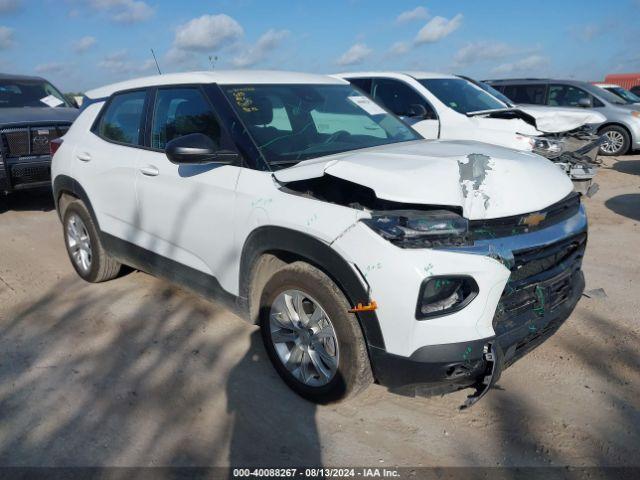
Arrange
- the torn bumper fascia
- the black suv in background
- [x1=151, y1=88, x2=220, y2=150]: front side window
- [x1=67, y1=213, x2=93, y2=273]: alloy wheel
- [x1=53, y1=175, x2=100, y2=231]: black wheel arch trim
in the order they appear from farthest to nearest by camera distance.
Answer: the black suv in background < [x1=67, y1=213, x2=93, y2=273]: alloy wheel < [x1=53, y1=175, x2=100, y2=231]: black wheel arch trim < [x1=151, y1=88, x2=220, y2=150]: front side window < the torn bumper fascia

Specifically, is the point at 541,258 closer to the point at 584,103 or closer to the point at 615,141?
the point at 584,103

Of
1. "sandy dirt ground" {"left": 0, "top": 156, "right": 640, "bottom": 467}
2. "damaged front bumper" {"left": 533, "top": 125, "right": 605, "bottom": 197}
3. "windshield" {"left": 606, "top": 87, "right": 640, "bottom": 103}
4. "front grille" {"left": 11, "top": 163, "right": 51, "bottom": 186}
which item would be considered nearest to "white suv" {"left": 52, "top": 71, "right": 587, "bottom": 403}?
"sandy dirt ground" {"left": 0, "top": 156, "right": 640, "bottom": 467}

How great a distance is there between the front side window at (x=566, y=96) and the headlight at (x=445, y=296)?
10989 millimetres

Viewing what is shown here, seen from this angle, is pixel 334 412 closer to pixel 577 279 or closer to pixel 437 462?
pixel 437 462

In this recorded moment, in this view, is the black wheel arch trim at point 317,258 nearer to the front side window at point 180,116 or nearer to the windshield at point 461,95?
the front side window at point 180,116

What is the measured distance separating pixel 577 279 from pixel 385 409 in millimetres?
1361

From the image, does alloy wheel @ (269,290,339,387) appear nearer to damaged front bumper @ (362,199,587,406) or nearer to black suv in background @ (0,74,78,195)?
damaged front bumper @ (362,199,587,406)

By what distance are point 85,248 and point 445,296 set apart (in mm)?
3663

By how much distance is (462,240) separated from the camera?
243cm

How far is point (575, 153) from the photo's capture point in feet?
23.2

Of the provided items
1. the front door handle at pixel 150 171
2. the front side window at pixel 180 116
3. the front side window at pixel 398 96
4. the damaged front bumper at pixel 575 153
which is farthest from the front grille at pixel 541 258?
the front side window at pixel 398 96

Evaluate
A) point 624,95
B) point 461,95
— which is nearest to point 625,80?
point 624,95

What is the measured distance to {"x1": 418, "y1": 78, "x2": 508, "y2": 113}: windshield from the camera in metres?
8.12

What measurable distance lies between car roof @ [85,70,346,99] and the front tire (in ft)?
4.96
